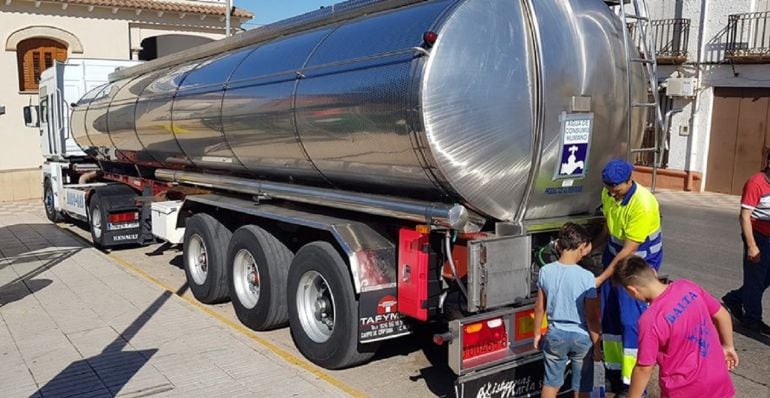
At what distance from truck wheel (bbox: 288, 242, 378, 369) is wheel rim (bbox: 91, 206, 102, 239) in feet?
20.5

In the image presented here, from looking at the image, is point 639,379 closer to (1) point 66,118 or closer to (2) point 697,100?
(1) point 66,118

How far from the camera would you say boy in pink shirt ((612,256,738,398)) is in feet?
10.4

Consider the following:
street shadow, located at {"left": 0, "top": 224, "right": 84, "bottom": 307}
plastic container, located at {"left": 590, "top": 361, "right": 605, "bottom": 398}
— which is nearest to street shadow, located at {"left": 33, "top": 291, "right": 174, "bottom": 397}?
street shadow, located at {"left": 0, "top": 224, "right": 84, "bottom": 307}

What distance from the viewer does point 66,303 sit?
7961 millimetres

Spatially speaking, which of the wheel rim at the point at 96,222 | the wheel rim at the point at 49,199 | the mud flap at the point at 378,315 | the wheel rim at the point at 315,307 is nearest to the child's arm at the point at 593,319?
the mud flap at the point at 378,315

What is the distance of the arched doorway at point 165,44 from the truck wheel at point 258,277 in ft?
56.9

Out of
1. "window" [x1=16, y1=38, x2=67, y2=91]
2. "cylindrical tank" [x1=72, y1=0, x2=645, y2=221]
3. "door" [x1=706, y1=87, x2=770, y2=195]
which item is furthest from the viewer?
"window" [x1=16, y1=38, x2=67, y2=91]

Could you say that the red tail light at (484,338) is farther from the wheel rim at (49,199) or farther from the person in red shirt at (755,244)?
the wheel rim at (49,199)

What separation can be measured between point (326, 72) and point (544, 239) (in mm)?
2154

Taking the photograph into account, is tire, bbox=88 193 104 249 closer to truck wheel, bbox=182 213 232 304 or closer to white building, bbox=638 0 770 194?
truck wheel, bbox=182 213 232 304

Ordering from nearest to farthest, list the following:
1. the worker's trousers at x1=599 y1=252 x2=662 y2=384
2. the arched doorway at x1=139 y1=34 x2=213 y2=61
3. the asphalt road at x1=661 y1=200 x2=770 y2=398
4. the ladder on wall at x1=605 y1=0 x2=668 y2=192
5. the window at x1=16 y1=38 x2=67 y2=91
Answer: the worker's trousers at x1=599 y1=252 x2=662 y2=384 → the ladder on wall at x1=605 y1=0 x2=668 y2=192 → the asphalt road at x1=661 y1=200 x2=770 y2=398 → the window at x1=16 y1=38 x2=67 y2=91 → the arched doorway at x1=139 y1=34 x2=213 y2=61

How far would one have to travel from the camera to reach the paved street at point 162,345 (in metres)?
5.40

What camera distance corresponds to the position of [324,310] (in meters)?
5.98

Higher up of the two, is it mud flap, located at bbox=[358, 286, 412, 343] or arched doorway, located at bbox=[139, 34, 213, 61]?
arched doorway, located at bbox=[139, 34, 213, 61]
